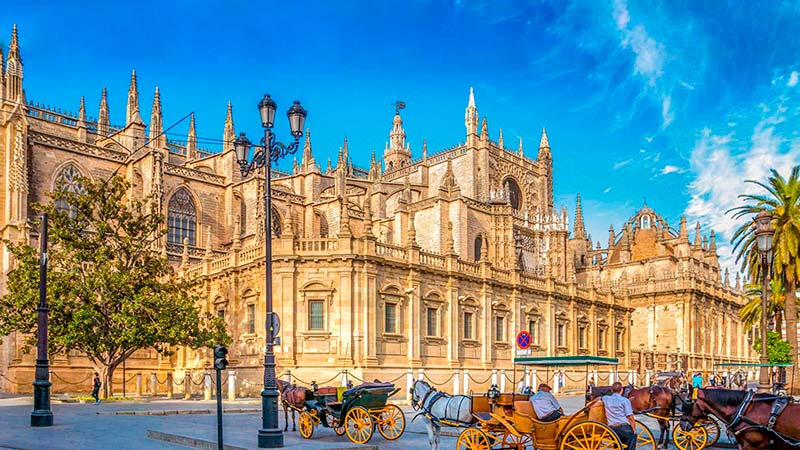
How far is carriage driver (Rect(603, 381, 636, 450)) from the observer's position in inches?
416

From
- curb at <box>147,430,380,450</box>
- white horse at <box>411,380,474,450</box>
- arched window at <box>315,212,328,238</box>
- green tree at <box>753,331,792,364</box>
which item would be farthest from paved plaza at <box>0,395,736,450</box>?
arched window at <box>315,212,328,238</box>

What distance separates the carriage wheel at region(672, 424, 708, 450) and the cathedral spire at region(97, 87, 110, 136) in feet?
176

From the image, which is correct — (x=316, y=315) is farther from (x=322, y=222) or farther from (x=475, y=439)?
(x=322, y=222)

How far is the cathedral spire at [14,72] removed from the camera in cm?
4072

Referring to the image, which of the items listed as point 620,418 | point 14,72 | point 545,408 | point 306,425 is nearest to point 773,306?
point 306,425

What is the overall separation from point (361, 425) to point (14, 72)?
3632 centimetres

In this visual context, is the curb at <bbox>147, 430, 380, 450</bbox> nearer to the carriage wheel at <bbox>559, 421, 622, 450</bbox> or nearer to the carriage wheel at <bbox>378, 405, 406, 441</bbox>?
the carriage wheel at <bbox>378, 405, 406, 441</bbox>

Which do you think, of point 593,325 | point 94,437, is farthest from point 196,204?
point 94,437

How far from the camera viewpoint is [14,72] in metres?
41.4

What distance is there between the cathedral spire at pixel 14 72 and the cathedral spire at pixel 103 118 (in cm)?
1647

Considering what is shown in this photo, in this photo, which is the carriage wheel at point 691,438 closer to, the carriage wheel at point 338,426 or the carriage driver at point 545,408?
the carriage driver at point 545,408

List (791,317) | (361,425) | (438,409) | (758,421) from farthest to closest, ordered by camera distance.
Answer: (791,317), (361,425), (438,409), (758,421)

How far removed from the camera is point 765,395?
1091 cm

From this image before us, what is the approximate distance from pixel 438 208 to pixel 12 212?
25400mm
